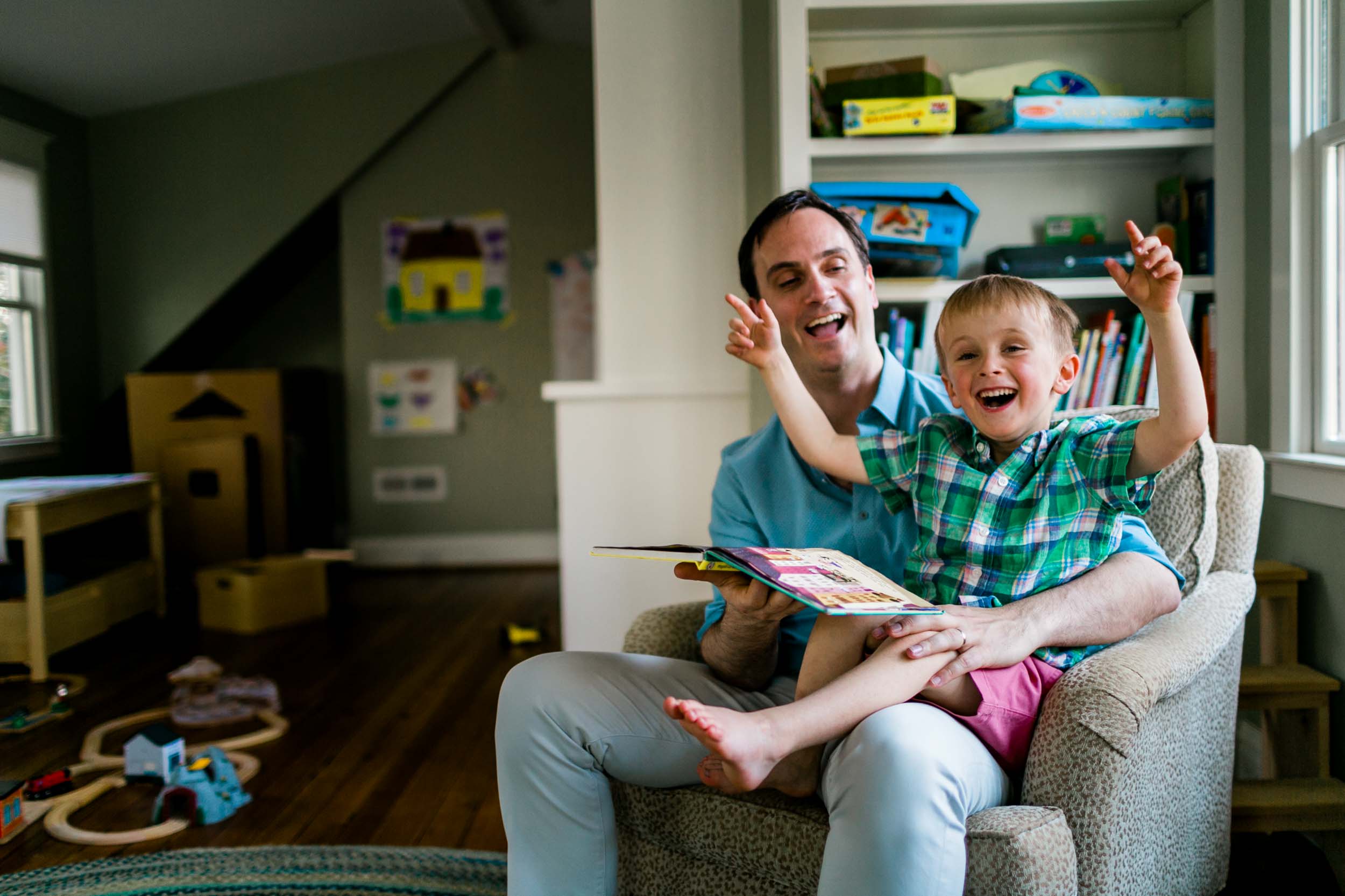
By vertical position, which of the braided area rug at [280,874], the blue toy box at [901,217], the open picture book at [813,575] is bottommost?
the braided area rug at [280,874]

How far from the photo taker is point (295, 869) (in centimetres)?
176

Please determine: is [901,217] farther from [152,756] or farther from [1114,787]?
[152,756]

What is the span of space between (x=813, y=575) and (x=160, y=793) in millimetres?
1778

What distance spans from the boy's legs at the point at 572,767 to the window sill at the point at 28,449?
3.33 metres

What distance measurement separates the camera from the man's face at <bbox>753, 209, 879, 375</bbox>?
143cm

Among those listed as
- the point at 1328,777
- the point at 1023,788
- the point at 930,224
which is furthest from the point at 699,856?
the point at 930,224

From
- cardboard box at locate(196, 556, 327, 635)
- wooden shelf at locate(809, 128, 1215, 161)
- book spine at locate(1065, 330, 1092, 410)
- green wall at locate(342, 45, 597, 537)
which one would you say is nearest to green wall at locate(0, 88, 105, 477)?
cardboard box at locate(196, 556, 327, 635)

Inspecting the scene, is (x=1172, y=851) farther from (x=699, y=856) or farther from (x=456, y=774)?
(x=456, y=774)

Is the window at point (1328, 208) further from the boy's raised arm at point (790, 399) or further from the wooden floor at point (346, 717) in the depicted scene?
the wooden floor at point (346, 717)

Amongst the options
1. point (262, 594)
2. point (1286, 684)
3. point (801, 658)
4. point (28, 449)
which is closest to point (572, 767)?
point (801, 658)

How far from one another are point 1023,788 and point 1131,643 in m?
0.23

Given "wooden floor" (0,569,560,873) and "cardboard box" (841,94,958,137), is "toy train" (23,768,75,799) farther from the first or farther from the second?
"cardboard box" (841,94,958,137)

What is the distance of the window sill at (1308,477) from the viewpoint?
1.69m

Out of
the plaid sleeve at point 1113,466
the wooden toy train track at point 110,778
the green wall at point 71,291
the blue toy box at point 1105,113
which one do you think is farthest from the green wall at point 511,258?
the plaid sleeve at point 1113,466
